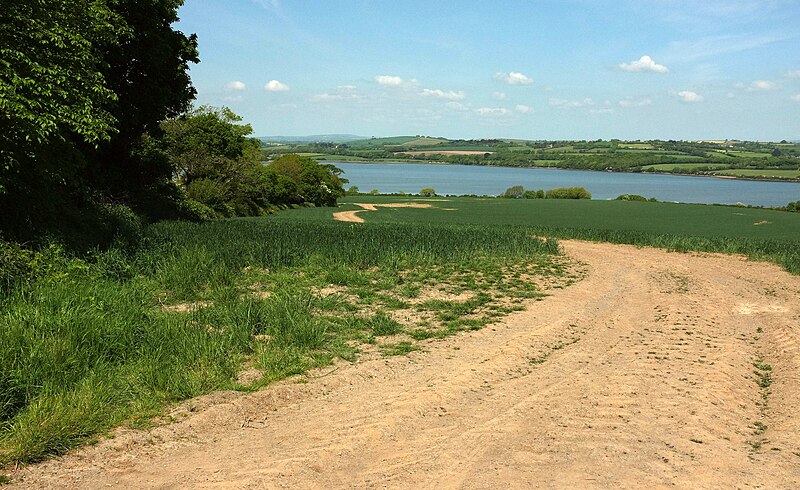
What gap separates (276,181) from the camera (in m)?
74.5

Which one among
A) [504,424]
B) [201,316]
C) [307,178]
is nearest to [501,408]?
[504,424]

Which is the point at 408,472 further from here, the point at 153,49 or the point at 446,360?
the point at 153,49

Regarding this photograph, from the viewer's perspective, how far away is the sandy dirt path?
5.57 m

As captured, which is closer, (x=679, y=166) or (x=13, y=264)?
(x=13, y=264)

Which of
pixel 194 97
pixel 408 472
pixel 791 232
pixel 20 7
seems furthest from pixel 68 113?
pixel 791 232

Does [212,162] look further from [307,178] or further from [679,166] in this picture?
[679,166]

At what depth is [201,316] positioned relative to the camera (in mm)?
10430

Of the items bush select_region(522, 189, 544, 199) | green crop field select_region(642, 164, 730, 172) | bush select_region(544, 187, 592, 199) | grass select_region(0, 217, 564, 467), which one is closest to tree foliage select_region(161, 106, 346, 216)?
grass select_region(0, 217, 564, 467)

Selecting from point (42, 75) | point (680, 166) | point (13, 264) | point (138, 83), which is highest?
point (680, 166)

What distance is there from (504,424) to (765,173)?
189m

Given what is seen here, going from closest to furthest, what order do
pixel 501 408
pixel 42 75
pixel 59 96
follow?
pixel 501 408 → pixel 42 75 → pixel 59 96

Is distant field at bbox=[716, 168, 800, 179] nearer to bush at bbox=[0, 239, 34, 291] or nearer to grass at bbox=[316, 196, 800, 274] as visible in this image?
grass at bbox=[316, 196, 800, 274]

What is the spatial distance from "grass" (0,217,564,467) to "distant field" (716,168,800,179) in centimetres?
16992

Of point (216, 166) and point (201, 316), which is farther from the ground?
point (216, 166)
